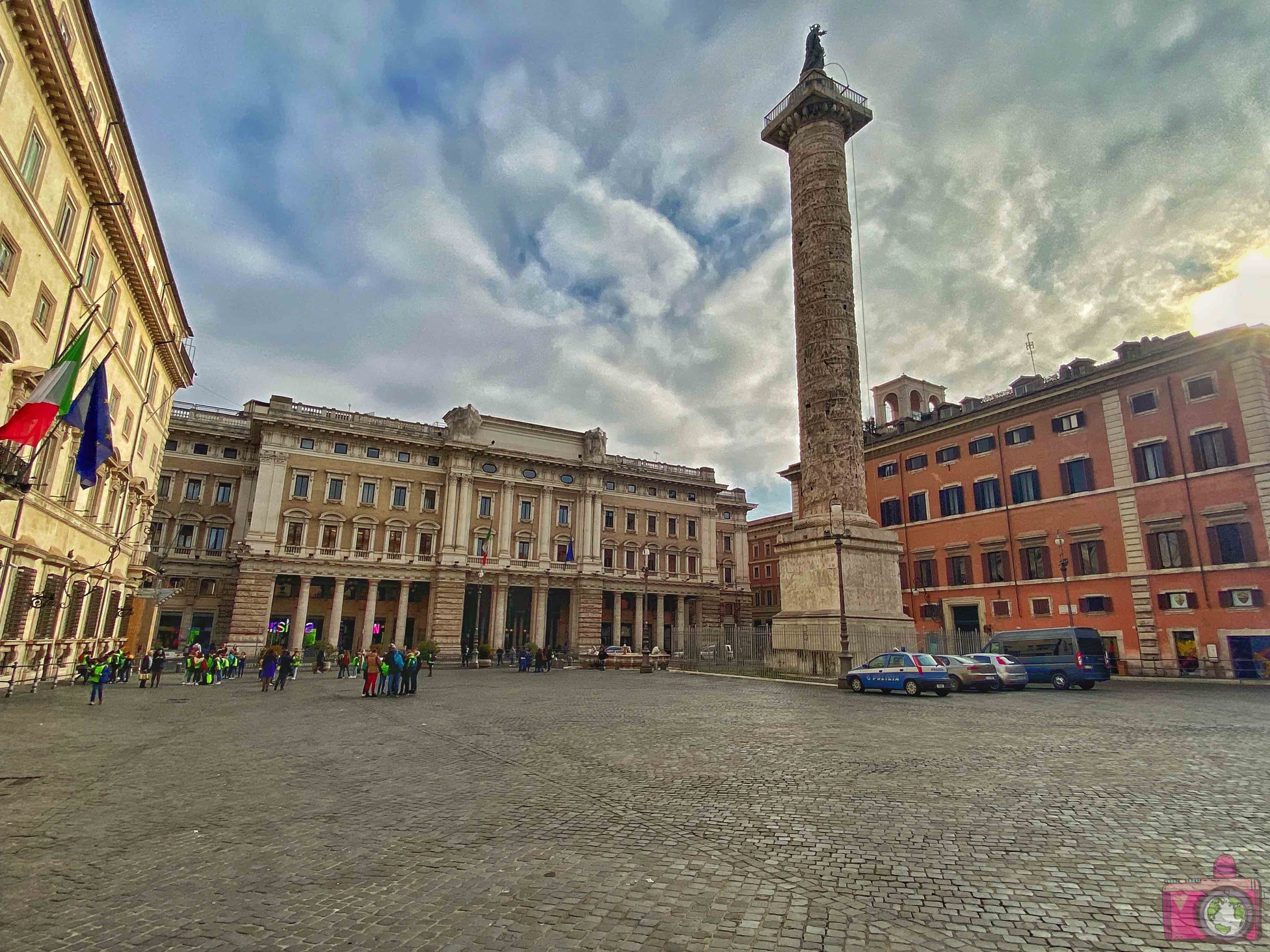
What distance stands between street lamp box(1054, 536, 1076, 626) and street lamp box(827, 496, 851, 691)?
12.5m

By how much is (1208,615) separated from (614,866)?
1201 inches

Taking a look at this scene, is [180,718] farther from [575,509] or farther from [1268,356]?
[575,509]

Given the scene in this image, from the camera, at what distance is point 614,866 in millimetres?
4836

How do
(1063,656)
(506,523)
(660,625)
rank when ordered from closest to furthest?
(1063,656) → (506,523) → (660,625)

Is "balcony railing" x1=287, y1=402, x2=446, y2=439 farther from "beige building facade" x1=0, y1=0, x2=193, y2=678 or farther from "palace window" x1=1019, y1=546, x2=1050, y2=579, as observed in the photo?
"palace window" x1=1019, y1=546, x2=1050, y2=579

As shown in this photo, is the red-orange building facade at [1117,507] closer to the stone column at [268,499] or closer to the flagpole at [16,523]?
the flagpole at [16,523]

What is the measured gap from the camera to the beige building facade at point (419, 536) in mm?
43344

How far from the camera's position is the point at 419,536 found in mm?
47938

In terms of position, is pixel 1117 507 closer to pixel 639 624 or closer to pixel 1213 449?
pixel 1213 449

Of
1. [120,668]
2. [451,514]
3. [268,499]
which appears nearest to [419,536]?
[451,514]

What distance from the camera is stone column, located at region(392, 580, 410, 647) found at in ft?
149

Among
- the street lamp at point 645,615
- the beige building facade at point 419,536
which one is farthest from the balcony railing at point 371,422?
the street lamp at point 645,615

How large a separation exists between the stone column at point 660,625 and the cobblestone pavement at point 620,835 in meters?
44.1

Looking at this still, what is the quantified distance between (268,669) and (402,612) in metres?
25.6
